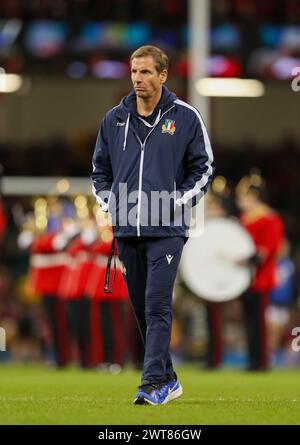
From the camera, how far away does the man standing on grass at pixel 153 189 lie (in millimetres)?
8414

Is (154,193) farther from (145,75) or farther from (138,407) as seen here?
(138,407)

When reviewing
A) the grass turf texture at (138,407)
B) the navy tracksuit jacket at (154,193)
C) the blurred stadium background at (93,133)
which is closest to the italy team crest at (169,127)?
the navy tracksuit jacket at (154,193)

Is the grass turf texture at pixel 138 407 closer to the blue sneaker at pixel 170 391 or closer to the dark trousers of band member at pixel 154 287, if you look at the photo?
the blue sneaker at pixel 170 391

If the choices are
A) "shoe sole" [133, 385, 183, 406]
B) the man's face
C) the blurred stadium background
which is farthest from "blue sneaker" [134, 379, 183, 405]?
the blurred stadium background

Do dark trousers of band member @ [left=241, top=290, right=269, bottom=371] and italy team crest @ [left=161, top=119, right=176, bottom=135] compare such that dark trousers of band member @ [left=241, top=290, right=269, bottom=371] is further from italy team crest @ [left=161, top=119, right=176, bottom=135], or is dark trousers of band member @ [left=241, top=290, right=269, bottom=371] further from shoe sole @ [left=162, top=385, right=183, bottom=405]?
italy team crest @ [left=161, top=119, right=176, bottom=135]

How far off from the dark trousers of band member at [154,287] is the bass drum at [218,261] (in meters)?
6.35

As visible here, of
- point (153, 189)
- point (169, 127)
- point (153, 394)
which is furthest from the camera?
point (169, 127)

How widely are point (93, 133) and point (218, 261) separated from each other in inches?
422

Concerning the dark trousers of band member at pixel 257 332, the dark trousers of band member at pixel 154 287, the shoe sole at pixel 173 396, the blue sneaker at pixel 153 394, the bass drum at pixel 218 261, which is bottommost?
the dark trousers of band member at pixel 257 332

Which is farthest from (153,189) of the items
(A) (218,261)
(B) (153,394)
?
(A) (218,261)

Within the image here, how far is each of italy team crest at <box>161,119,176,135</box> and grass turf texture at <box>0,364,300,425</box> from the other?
1540 mm

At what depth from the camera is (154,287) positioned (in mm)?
8430

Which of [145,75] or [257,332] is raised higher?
[145,75]
